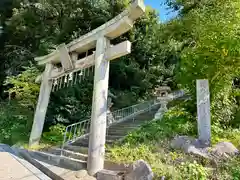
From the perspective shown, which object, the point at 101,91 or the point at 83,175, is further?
the point at 101,91

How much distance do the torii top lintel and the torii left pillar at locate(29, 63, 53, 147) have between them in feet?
2.85

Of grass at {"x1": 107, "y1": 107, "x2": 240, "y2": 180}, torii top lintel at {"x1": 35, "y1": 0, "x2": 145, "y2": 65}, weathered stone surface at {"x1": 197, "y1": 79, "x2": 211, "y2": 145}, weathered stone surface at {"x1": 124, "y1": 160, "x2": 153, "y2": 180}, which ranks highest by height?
torii top lintel at {"x1": 35, "y1": 0, "x2": 145, "y2": 65}

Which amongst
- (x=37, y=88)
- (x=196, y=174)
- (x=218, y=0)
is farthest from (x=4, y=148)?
(x=218, y=0)

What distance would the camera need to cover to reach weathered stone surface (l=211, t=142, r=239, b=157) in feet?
16.0

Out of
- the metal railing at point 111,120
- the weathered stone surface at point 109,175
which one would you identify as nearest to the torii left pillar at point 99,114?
the weathered stone surface at point 109,175

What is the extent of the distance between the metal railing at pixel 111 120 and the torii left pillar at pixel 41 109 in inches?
34.8

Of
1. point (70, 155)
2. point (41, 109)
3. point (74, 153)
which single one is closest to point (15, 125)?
point (41, 109)

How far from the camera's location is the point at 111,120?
911cm

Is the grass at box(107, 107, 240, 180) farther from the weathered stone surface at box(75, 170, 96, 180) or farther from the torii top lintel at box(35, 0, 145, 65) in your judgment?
the torii top lintel at box(35, 0, 145, 65)

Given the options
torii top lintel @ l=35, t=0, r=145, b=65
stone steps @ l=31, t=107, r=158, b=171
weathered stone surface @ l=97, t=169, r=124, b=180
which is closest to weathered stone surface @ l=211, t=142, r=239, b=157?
weathered stone surface @ l=97, t=169, r=124, b=180

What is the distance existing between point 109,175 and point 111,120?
4.35 meters

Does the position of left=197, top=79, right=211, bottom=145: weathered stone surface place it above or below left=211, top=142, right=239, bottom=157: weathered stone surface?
above

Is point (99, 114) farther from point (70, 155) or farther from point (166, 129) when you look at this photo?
point (166, 129)

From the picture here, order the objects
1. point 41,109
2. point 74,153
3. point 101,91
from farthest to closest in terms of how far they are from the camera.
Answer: point 41,109 → point 74,153 → point 101,91
